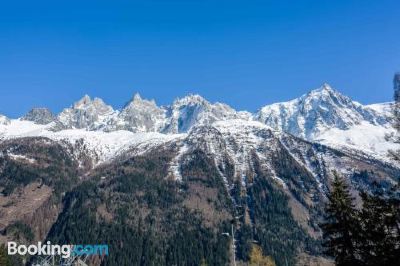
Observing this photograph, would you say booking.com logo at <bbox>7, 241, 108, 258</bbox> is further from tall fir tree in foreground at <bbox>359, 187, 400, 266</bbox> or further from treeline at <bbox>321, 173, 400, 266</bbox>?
tall fir tree in foreground at <bbox>359, 187, 400, 266</bbox>

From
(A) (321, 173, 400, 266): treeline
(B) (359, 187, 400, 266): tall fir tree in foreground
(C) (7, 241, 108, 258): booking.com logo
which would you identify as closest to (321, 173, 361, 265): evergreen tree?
(A) (321, 173, 400, 266): treeline

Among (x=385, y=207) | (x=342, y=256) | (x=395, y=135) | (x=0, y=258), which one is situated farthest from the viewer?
(x=0, y=258)

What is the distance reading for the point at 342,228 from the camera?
41000 mm

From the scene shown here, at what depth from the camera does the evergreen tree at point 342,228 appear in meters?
40.4

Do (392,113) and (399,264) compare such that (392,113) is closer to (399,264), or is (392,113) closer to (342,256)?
(399,264)

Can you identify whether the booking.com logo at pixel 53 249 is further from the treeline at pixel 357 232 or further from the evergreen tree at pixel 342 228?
the treeline at pixel 357 232

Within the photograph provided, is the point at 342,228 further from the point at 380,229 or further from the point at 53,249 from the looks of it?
the point at 53,249

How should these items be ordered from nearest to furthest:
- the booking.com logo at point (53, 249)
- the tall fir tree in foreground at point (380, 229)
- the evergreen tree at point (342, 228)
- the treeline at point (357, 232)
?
the tall fir tree in foreground at point (380, 229) → the treeline at point (357, 232) → the evergreen tree at point (342, 228) → the booking.com logo at point (53, 249)

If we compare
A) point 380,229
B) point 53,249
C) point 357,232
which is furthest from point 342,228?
point 53,249

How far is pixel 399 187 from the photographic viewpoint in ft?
91.1

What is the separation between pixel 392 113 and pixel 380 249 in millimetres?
14709

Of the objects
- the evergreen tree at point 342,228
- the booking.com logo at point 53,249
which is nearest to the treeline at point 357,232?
the evergreen tree at point 342,228

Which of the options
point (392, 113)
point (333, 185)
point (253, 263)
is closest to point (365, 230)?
point (333, 185)

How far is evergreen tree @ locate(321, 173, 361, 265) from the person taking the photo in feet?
133
